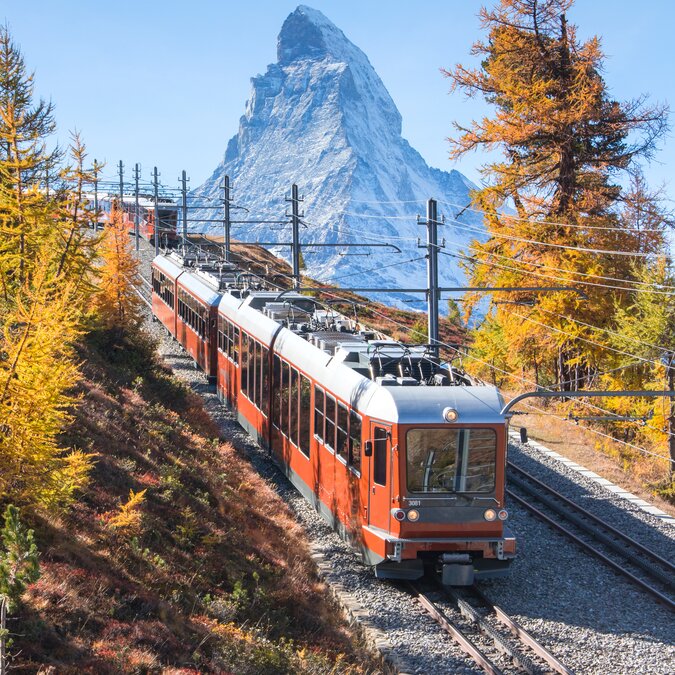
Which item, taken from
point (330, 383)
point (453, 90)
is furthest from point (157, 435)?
point (453, 90)

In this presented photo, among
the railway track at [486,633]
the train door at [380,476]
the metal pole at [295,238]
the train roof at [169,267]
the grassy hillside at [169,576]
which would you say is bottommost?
the railway track at [486,633]

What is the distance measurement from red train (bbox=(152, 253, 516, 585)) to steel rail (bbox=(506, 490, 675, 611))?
2123 mm

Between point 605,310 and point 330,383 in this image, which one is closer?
point 330,383

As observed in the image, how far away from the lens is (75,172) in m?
14.3

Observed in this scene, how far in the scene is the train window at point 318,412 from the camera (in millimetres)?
14242

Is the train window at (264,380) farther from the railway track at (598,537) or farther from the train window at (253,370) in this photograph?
the railway track at (598,537)

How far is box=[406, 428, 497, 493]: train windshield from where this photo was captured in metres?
11.7

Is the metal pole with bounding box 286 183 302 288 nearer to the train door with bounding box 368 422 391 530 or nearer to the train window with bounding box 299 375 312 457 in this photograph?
the train window with bounding box 299 375 312 457

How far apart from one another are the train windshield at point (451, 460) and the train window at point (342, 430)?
1533 mm

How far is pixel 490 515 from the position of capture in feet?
38.7

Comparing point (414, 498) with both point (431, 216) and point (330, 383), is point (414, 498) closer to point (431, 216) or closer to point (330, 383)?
point (330, 383)

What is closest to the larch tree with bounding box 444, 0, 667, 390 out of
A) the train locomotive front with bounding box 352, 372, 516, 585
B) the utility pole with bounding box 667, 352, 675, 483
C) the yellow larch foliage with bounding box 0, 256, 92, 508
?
the utility pole with bounding box 667, 352, 675, 483

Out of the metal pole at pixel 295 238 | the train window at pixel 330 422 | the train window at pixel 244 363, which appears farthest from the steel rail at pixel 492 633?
the metal pole at pixel 295 238

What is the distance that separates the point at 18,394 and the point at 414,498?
5.15 metres
